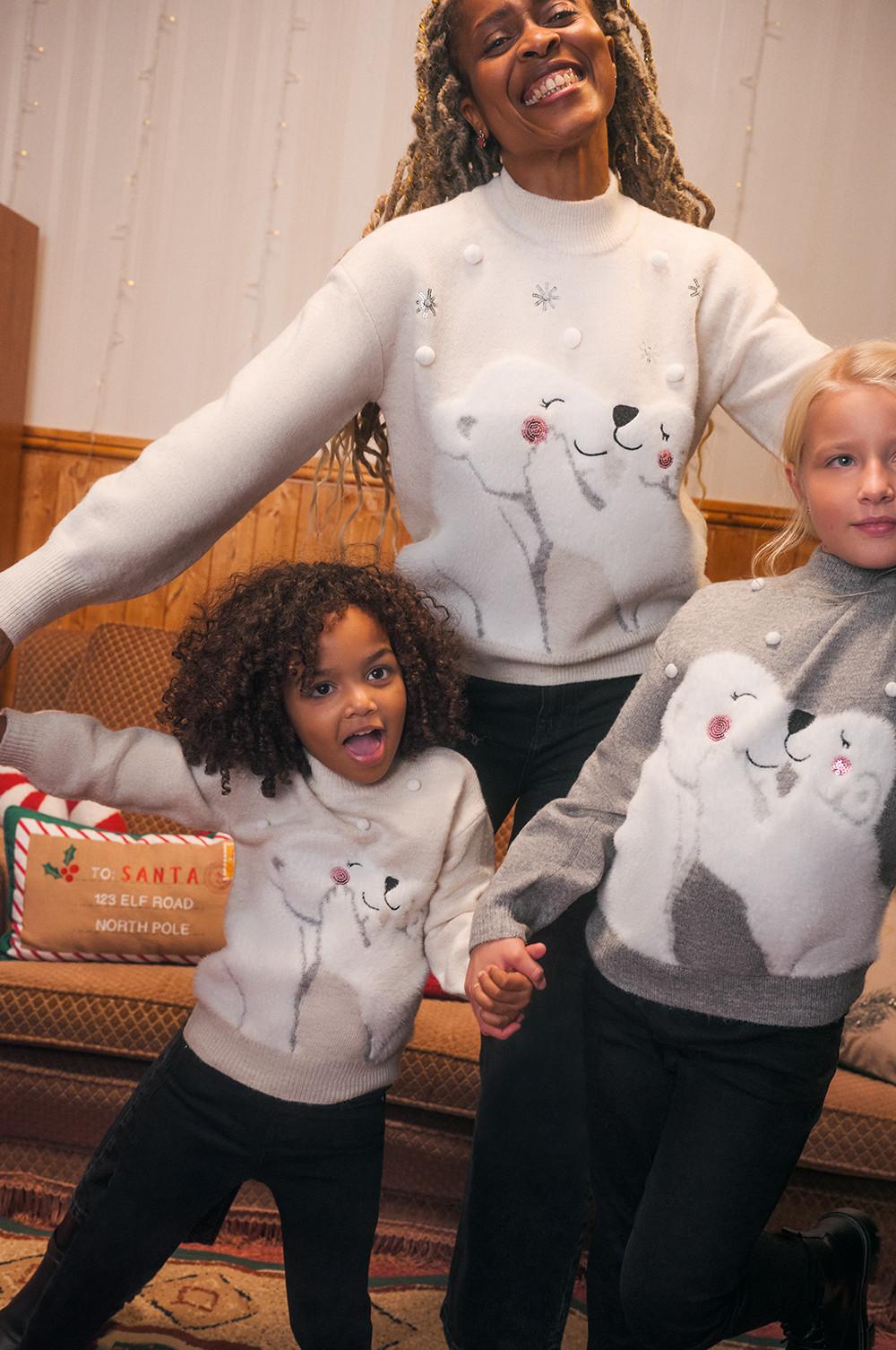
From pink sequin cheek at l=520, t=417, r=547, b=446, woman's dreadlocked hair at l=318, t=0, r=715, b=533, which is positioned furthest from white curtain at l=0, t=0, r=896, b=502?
pink sequin cheek at l=520, t=417, r=547, b=446

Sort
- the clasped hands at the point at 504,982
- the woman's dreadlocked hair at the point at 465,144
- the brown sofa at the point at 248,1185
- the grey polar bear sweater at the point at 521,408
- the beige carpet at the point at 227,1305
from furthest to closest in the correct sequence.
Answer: the brown sofa at the point at 248,1185 → the beige carpet at the point at 227,1305 → the woman's dreadlocked hair at the point at 465,144 → the grey polar bear sweater at the point at 521,408 → the clasped hands at the point at 504,982

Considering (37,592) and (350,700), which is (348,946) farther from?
(37,592)

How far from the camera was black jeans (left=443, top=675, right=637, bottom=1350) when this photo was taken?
4.63ft

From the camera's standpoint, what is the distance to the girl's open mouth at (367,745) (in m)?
1.44

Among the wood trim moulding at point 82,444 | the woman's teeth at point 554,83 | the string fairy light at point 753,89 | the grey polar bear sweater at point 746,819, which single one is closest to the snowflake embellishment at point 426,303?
the woman's teeth at point 554,83

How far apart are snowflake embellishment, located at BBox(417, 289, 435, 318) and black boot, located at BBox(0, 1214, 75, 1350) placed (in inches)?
42.4

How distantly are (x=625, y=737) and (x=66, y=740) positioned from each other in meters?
0.59

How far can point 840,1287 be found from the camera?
158 centimetres

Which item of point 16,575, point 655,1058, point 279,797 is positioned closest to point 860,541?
point 655,1058

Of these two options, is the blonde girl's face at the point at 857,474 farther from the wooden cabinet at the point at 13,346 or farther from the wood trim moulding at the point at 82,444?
the wooden cabinet at the point at 13,346

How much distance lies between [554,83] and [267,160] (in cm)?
194

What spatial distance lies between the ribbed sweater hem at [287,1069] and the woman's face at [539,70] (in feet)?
3.39

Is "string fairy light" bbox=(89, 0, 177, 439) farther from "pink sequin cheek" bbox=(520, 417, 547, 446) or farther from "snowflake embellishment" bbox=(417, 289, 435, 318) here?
"pink sequin cheek" bbox=(520, 417, 547, 446)

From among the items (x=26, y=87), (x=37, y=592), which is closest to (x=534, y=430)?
(x=37, y=592)
